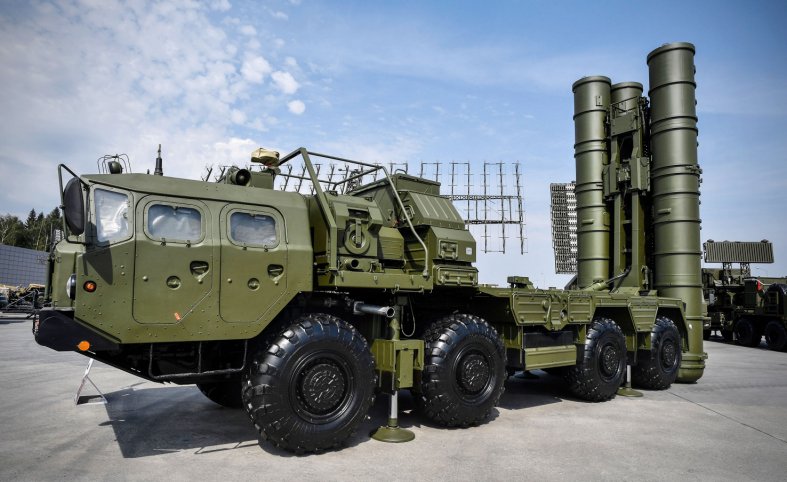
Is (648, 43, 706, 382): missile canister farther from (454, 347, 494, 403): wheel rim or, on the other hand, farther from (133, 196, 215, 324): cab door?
(133, 196, 215, 324): cab door

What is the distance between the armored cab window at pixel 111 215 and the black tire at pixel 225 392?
10.6 feet

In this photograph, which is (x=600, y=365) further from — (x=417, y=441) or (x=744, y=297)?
(x=744, y=297)

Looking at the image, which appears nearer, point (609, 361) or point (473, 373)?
point (473, 373)

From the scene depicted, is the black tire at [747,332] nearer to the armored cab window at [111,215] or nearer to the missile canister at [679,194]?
the missile canister at [679,194]

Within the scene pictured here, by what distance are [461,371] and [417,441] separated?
110cm

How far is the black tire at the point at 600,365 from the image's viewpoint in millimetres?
8562

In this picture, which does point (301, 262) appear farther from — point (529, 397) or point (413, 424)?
point (529, 397)

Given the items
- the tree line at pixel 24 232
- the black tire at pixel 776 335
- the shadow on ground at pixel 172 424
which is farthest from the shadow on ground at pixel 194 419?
the tree line at pixel 24 232

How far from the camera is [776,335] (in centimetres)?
1973

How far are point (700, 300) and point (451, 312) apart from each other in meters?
6.56

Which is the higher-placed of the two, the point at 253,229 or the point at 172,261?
the point at 253,229

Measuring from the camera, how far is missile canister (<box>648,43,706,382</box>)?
11039 millimetres

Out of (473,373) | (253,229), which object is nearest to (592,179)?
(473,373)

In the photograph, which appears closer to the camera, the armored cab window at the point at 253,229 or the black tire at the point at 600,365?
the armored cab window at the point at 253,229
